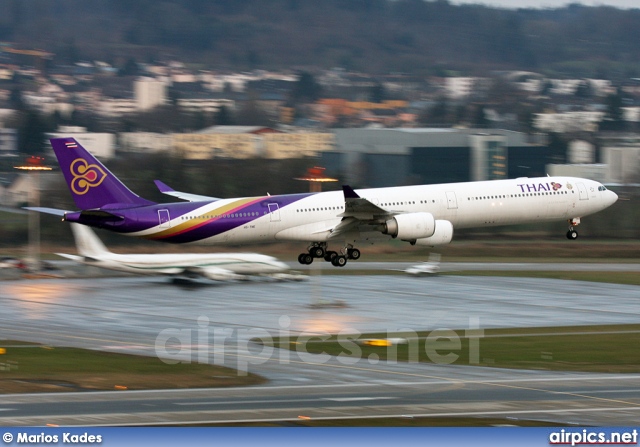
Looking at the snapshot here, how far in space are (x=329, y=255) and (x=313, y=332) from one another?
58.1 ft

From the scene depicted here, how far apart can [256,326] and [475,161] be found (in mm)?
118837

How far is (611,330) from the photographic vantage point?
180 feet

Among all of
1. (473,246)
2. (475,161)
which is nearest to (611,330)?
(473,246)

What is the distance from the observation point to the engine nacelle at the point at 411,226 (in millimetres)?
66250

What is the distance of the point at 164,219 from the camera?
216 feet

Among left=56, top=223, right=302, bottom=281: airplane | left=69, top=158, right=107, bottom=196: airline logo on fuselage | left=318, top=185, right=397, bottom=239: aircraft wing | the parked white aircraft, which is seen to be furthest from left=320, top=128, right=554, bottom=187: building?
left=69, top=158, right=107, bottom=196: airline logo on fuselage

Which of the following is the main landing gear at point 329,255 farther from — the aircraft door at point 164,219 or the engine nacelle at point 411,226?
the aircraft door at point 164,219

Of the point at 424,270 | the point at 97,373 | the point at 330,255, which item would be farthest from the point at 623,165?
the point at 97,373

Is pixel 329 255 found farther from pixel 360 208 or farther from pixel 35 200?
pixel 35 200

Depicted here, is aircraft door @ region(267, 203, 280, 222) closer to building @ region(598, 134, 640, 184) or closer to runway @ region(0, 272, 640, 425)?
runway @ region(0, 272, 640, 425)

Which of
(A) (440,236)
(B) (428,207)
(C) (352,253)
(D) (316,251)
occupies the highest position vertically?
(B) (428,207)

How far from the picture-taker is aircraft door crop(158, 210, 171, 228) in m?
65.8

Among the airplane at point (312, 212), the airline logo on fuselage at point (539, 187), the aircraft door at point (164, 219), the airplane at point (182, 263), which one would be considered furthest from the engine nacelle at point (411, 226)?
the aircraft door at point (164, 219)

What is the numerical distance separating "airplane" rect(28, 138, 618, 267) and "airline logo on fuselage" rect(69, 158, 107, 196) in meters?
0.06
